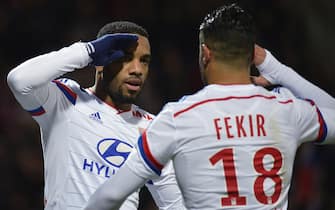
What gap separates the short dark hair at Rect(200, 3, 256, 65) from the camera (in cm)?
Result: 298

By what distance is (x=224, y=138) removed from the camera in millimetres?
2939

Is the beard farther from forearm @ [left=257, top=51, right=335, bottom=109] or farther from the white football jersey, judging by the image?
forearm @ [left=257, top=51, right=335, bottom=109]

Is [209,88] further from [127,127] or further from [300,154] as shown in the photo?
[300,154]

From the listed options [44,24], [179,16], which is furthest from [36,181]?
[179,16]

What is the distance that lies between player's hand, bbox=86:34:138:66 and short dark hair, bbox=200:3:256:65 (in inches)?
25.1

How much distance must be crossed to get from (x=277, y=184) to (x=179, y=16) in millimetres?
4705

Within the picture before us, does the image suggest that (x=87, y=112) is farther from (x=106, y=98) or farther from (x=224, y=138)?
(x=224, y=138)

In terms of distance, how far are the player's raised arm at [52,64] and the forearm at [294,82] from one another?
0.65m

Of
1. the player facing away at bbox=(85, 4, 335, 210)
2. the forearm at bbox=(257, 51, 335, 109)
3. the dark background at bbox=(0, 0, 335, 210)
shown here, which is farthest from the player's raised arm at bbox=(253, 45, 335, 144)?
the dark background at bbox=(0, 0, 335, 210)

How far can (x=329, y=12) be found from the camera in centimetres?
786

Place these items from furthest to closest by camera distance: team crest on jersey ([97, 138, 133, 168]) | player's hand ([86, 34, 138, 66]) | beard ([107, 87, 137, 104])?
beard ([107, 87, 137, 104]) < team crest on jersey ([97, 138, 133, 168]) < player's hand ([86, 34, 138, 66])

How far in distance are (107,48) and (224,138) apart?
0.85 m

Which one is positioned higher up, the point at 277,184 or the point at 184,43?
the point at 277,184

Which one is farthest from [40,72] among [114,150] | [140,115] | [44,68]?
[140,115]
